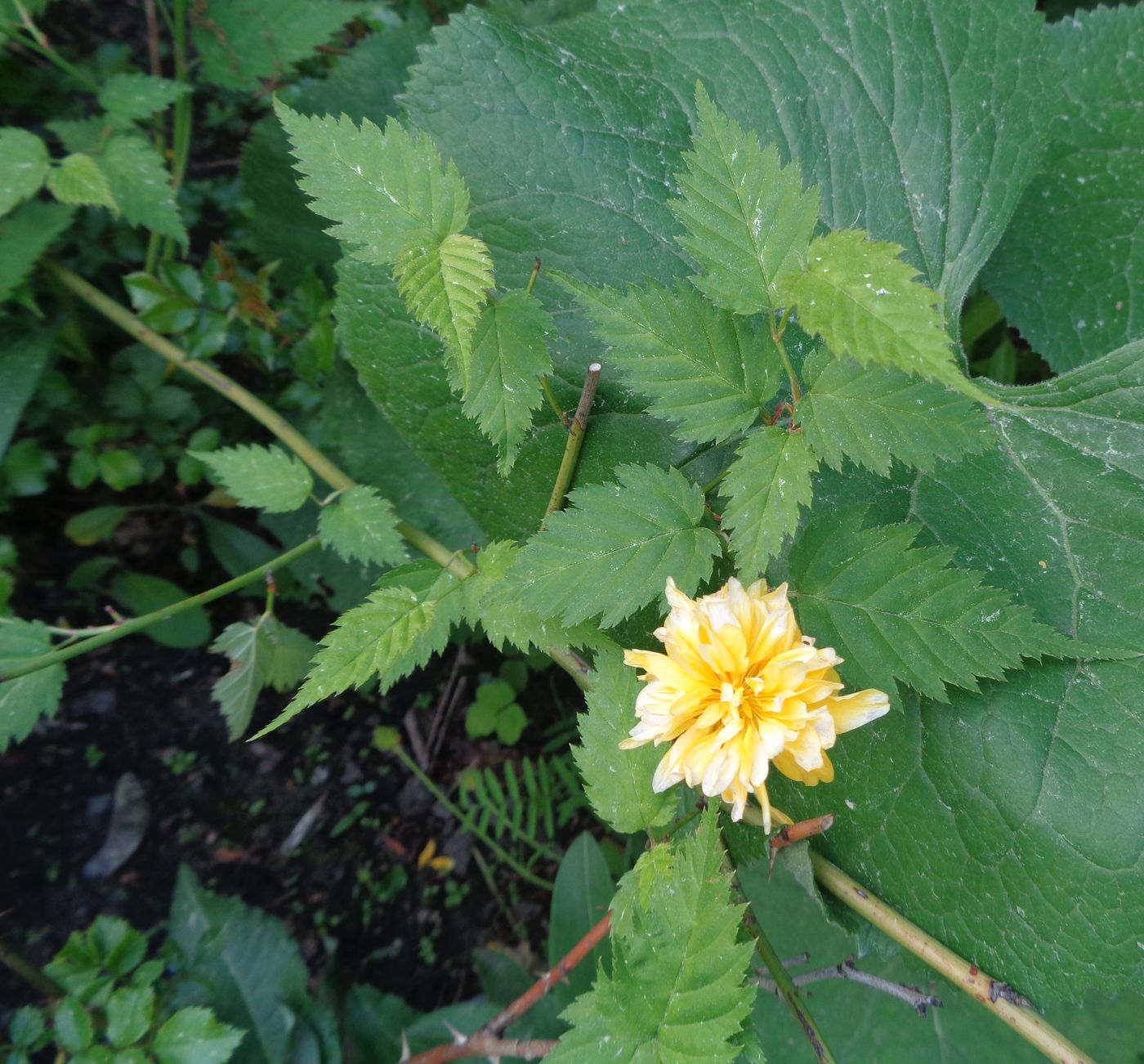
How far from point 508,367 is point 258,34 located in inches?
51.5

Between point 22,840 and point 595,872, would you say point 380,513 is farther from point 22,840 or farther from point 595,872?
point 22,840

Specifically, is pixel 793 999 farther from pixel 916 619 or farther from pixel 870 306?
pixel 870 306

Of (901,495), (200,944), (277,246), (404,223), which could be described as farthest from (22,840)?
(901,495)

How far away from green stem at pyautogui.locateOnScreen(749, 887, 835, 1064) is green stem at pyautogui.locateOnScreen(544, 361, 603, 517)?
66cm

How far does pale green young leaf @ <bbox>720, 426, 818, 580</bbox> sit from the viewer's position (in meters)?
0.89

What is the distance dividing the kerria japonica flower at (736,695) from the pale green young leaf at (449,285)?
0.40 metres

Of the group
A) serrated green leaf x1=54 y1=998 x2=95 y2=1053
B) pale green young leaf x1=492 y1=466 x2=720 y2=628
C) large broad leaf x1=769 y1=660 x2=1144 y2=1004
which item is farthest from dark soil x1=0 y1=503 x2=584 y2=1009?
pale green young leaf x1=492 y1=466 x2=720 y2=628

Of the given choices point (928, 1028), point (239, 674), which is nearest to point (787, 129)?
point (239, 674)

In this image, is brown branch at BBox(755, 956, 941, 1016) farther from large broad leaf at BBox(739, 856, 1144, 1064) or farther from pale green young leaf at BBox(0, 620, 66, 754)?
pale green young leaf at BBox(0, 620, 66, 754)

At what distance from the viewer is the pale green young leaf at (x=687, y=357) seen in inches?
38.4

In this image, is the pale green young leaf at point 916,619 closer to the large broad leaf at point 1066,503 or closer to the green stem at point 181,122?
A: the large broad leaf at point 1066,503

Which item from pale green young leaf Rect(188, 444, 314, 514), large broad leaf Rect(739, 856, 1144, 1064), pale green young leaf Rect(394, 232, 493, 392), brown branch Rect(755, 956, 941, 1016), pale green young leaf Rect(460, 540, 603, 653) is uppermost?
pale green young leaf Rect(394, 232, 493, 392)

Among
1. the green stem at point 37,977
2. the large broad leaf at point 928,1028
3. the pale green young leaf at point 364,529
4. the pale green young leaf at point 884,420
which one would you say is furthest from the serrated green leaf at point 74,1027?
the pale green young leaf at point 884,420

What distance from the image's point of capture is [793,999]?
1.08m
